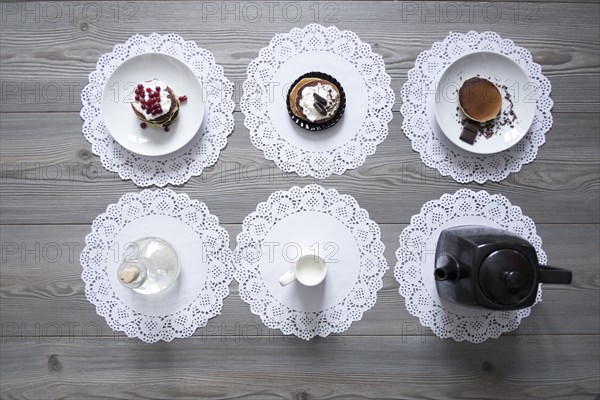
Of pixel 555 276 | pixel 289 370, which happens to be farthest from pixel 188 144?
pixel 555 276

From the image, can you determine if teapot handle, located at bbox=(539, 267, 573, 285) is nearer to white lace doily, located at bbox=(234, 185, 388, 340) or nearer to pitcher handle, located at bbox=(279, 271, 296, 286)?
white lace doily, located at bbox=(234, 185, 388, 340)

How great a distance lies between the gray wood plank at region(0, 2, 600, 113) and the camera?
140cm

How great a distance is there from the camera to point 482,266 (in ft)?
3.75

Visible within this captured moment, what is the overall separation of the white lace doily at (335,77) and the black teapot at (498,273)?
0.38 metres

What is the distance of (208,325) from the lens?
4.46 feet

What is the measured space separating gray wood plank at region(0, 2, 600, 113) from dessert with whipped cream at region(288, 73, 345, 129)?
0.56ft

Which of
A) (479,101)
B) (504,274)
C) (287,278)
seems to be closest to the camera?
(504,274)

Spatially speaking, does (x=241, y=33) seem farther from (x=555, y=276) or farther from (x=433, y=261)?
(x=555, y=276)

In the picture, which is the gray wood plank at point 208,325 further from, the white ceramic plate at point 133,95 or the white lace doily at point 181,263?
the white ceramic plate at point 133,95

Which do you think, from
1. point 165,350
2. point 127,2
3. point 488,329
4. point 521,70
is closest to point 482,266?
point 488,329

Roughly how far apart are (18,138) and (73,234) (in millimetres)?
310

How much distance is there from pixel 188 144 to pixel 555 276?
3.16 ft

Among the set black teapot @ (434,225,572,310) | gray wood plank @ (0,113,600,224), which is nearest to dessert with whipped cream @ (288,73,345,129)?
gray wood plank @ (0,113,600,224)

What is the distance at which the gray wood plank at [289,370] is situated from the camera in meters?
1.37
